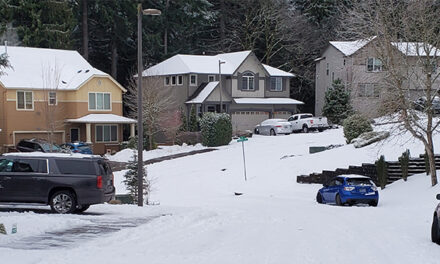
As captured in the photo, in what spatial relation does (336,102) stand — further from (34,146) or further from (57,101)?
(34,146)

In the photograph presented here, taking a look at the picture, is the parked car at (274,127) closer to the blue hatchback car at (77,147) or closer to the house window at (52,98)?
the blue hatchback car at (77,147)

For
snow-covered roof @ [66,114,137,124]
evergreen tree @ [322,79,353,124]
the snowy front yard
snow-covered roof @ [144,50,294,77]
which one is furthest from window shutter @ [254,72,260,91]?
the snowy front yard

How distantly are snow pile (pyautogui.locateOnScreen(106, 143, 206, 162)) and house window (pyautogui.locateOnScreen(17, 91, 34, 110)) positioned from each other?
764 cm

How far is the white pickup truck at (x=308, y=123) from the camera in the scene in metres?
54.6

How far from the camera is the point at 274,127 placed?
53812mm

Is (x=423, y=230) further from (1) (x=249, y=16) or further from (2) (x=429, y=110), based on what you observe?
(1) (x=249, y=16)

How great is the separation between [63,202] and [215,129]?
31.3 m

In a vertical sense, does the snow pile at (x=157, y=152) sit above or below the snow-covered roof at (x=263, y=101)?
below

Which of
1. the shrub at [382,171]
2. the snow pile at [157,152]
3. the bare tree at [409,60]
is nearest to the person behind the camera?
the bare tree at [409,60]

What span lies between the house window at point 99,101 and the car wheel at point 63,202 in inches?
1321

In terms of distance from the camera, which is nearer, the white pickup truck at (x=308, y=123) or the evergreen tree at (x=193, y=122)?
the evergreen tree at (x=193, y=122)

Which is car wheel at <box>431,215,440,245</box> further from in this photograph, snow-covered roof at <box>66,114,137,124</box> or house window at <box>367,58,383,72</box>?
snow-covered roof at <box>66,114,137,124</box>

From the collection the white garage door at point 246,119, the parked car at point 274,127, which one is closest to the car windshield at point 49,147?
the parked car at point 274,127

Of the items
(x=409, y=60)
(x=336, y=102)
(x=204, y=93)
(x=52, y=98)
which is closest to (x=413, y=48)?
(x=409, y=60)
